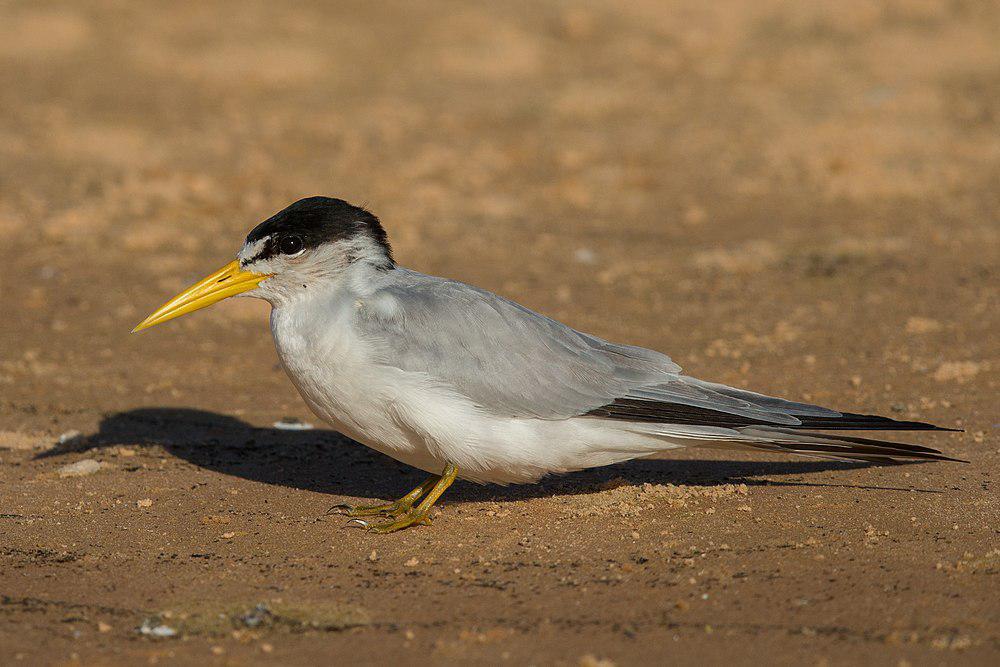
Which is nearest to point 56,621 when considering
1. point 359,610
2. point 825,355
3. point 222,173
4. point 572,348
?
point 359,610

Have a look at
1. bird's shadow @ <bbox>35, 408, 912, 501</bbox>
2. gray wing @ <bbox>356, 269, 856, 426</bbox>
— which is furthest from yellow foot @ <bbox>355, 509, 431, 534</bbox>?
gray wing @ <bbox>356, 269, 856, 426</bbox>

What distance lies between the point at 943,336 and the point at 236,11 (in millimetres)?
9465

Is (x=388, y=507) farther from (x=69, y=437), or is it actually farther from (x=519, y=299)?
(x=519, y=299)

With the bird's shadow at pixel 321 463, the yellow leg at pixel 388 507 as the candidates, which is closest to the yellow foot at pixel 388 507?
the yellow leg at pixel 388 507

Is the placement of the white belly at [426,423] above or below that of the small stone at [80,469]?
above

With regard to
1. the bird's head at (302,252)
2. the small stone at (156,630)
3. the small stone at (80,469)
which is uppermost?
the bird's head at (302,252)

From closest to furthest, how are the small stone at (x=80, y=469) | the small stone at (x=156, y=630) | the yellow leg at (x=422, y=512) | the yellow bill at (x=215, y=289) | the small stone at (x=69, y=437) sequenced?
the small stone at (x=156, y=630) → the yellow leg at (x=422, y=512) → the yellow bill at (x=215, y=289) → the small stone at (x=80, y=469) → the small stone at (x=69, y=437)

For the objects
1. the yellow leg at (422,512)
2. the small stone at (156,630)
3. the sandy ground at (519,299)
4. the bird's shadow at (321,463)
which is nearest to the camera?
the small stone at (156,630)

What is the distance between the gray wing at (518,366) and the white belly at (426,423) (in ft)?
0.18

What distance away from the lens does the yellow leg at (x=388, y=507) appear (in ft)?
15.8

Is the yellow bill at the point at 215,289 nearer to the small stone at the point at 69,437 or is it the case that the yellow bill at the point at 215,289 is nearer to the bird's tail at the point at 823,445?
the small stone at the point at 69,437

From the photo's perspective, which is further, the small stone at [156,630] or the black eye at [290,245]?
the black eye at [290,245]

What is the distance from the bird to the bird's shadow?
18.6 inches

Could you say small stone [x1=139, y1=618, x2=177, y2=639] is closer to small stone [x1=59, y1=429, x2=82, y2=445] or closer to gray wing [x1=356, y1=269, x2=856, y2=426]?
gray wing [x1=356, y1=269, x2=856, y2=426]
